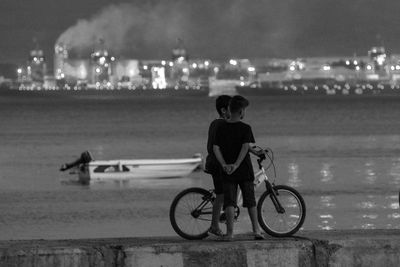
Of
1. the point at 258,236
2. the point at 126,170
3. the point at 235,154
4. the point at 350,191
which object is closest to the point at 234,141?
the point at 235,154

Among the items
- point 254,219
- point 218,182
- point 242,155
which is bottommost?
point 254,219

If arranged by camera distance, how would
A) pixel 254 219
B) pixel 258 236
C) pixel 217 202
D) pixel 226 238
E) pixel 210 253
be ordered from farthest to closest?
pixel 217 202, pixel 254 219, pixel 226 238, pixel 258 236, pixel 210 253

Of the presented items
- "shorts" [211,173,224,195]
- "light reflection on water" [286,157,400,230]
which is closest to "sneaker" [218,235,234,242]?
"shorts" [211,173,224,195]

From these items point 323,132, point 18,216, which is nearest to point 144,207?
point 18,216

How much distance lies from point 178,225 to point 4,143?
60.2m

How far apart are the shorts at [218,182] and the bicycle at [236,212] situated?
294 mm

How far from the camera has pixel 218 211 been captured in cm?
1087

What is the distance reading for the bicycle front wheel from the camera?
11000mm

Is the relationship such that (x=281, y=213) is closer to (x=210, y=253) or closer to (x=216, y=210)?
(x=216, y=210)

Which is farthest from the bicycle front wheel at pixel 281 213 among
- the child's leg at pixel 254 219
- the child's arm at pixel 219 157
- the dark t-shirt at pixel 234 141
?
the child's arm at pixel 219 157

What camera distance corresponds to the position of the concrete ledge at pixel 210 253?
9.46m

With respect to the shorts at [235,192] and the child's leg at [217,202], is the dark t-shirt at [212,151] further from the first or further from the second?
the shorts at [235,192]

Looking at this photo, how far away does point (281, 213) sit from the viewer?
11023 mm

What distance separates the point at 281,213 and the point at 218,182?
0.71m
